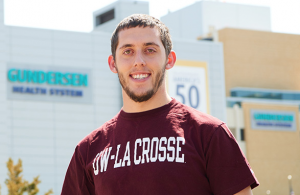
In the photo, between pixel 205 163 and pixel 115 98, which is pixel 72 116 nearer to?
pixel 115 98

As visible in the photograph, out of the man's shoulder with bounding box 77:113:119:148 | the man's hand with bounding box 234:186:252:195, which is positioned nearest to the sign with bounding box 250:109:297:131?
the man's shoulder with bounding box 77:113:119:148

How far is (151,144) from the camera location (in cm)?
Answer: 324

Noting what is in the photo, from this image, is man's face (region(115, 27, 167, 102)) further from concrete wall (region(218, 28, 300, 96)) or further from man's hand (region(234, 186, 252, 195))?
concrete wall (region(218, 28, 300, 96))

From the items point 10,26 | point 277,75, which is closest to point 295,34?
point 277,75

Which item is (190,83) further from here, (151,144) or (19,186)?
(151,144)

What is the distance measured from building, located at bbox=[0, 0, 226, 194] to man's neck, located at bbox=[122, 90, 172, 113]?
3968 centimetres

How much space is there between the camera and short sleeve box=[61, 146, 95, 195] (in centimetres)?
351

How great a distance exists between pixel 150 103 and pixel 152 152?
28 centimetres

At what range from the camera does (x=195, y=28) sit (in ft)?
213

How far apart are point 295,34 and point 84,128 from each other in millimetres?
28192

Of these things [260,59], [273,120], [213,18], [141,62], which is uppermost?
[213,18]

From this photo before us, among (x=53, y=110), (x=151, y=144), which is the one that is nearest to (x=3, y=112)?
(x=53, y=110)

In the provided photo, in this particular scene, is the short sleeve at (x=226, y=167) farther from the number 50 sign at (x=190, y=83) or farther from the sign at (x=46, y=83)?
the number 50 sign at (x=190, y=83)

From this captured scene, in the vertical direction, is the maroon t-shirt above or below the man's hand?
above
